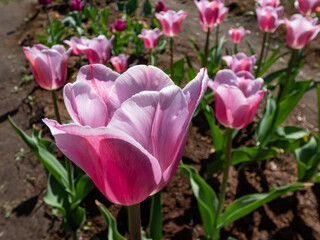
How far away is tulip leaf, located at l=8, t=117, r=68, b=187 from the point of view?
1653mm

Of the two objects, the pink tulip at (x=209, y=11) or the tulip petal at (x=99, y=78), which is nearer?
the tulip petal at (x=99, y=78)

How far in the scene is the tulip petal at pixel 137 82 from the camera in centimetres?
54

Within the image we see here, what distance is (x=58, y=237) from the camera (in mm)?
1983

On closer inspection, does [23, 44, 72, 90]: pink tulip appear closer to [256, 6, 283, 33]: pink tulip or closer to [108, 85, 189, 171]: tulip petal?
[108, 85, 189, 171]: tulip petal

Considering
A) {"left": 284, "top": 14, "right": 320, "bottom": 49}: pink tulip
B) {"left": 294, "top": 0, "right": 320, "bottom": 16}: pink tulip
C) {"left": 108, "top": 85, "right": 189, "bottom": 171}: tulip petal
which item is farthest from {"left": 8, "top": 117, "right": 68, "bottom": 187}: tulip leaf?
{"left": 294, "top": 0, "right": 320, "bottom": 16}: pink tulip

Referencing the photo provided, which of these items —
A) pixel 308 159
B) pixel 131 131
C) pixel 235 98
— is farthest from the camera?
pixel 308 159

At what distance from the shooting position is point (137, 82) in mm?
549

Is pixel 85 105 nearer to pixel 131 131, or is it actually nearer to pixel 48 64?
pixel 131 131

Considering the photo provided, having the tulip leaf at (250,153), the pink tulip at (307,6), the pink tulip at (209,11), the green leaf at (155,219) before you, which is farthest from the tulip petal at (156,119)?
the pink tulip at (307,6)

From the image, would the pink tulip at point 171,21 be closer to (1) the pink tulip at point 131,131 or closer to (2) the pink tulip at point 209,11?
(2) the pink tulip at point 209,11

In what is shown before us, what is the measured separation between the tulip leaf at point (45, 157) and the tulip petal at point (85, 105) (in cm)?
120

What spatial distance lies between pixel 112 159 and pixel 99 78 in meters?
0.18

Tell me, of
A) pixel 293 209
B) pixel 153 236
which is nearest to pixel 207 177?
pixel 293 209

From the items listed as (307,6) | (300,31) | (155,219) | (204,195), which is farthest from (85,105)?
(307,6)
